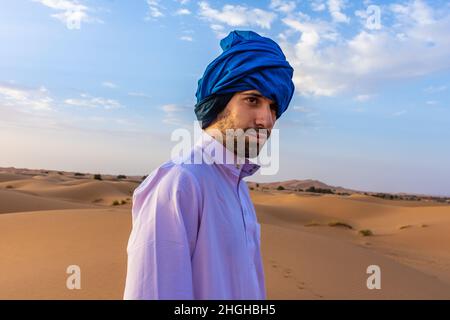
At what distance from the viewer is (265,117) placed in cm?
169

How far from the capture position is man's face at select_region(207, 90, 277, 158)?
167 cm

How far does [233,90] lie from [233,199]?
471 mm

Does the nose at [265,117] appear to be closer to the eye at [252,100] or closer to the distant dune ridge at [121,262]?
the eye at [252,100]

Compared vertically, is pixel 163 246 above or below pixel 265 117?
below

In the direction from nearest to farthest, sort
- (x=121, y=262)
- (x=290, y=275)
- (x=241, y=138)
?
1. (x=241, y=138)
2. (x=121, y=262)
3. (x=290, y=275)

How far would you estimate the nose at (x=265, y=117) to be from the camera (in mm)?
1686

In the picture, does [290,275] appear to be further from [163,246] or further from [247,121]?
[163,246]

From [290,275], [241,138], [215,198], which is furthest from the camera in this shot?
[290,275]

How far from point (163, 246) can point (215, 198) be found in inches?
11.4

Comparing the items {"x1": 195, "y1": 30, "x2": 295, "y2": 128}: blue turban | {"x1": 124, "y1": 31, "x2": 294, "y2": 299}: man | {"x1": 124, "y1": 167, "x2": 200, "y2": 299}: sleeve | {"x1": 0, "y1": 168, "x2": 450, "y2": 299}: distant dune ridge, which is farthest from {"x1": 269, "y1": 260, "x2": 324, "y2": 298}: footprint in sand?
{"x1": 124, "y1": 167, "x2": 200, "y2": 299}: sleeve

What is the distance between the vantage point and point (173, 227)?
4.43 feet

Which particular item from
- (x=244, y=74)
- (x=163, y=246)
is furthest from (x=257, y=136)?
(x=163, y=246)

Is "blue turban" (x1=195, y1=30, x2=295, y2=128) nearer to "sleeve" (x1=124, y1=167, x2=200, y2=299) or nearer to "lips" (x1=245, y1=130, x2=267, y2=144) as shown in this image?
"lips" (x1=245, y1=130, x2=267, y2=144)
